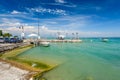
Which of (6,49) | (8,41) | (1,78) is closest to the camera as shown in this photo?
(1,78)

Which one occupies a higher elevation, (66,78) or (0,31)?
(0,31)

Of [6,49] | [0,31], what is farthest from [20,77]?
[0,31]

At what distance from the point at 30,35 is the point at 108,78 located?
7264 centimetres

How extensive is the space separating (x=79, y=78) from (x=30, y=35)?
72.2 m

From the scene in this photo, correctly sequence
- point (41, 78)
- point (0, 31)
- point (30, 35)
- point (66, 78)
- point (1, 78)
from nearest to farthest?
1. point (1, 78)
2. point (41, 78)
3. point (66, 78)
4. point (30, 35)
5. point (0, 31)

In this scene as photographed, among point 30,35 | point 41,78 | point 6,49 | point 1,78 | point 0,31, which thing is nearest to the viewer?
point 1,78

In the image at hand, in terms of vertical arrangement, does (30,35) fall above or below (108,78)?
above

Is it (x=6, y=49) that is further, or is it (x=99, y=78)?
(x=6, y=49)

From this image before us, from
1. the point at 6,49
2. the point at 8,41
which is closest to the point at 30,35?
the point at 8,41

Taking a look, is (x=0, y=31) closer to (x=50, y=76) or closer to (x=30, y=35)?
(x=30, y=35)

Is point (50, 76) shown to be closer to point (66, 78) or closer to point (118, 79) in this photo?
point (66, 78)

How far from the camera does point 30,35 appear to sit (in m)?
88.2

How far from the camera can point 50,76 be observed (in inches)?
739

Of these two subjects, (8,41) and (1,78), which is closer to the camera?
(1,78)
